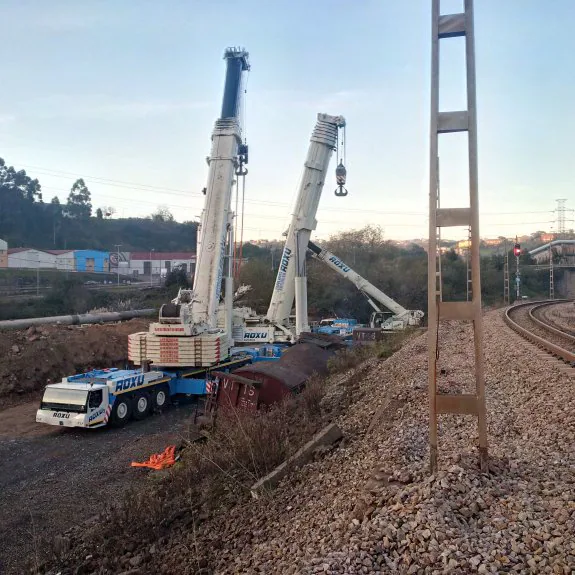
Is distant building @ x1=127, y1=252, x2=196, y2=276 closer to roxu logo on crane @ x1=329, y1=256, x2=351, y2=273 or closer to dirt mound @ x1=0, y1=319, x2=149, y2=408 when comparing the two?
dirt mound @ x1=0, y1=319, x2=149, y2=408

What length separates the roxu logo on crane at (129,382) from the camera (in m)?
13.9

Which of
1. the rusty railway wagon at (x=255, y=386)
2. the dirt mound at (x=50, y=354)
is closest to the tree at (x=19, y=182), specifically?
the dirt mound at (x=50, y=354)

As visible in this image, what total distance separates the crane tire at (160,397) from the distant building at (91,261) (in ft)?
177

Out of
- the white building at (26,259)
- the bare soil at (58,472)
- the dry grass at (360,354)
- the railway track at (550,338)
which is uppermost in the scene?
the white building at (26,259)

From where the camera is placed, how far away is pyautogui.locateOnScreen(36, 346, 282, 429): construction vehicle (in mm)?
13039

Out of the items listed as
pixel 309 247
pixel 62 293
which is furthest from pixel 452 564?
pixel 62 293

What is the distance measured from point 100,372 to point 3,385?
18.4 feet

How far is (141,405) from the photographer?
1484 cm

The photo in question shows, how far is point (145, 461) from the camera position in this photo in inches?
435

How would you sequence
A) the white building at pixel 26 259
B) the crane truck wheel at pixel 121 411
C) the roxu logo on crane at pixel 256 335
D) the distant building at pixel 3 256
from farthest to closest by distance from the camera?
the white building at pixel 26 259, the distant building at pixel 3 256, the roxu logo on crane at pixel 256 335, the crane truck wheel at pixel 121 411

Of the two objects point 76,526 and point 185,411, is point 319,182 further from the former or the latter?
point 76,526

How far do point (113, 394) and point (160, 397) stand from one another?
2325 mm

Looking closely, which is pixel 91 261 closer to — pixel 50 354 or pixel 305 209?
pixel 50 354

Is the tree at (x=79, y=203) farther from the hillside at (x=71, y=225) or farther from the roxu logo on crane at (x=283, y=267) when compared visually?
the roxu logo on crane at (x=283, y=267)
